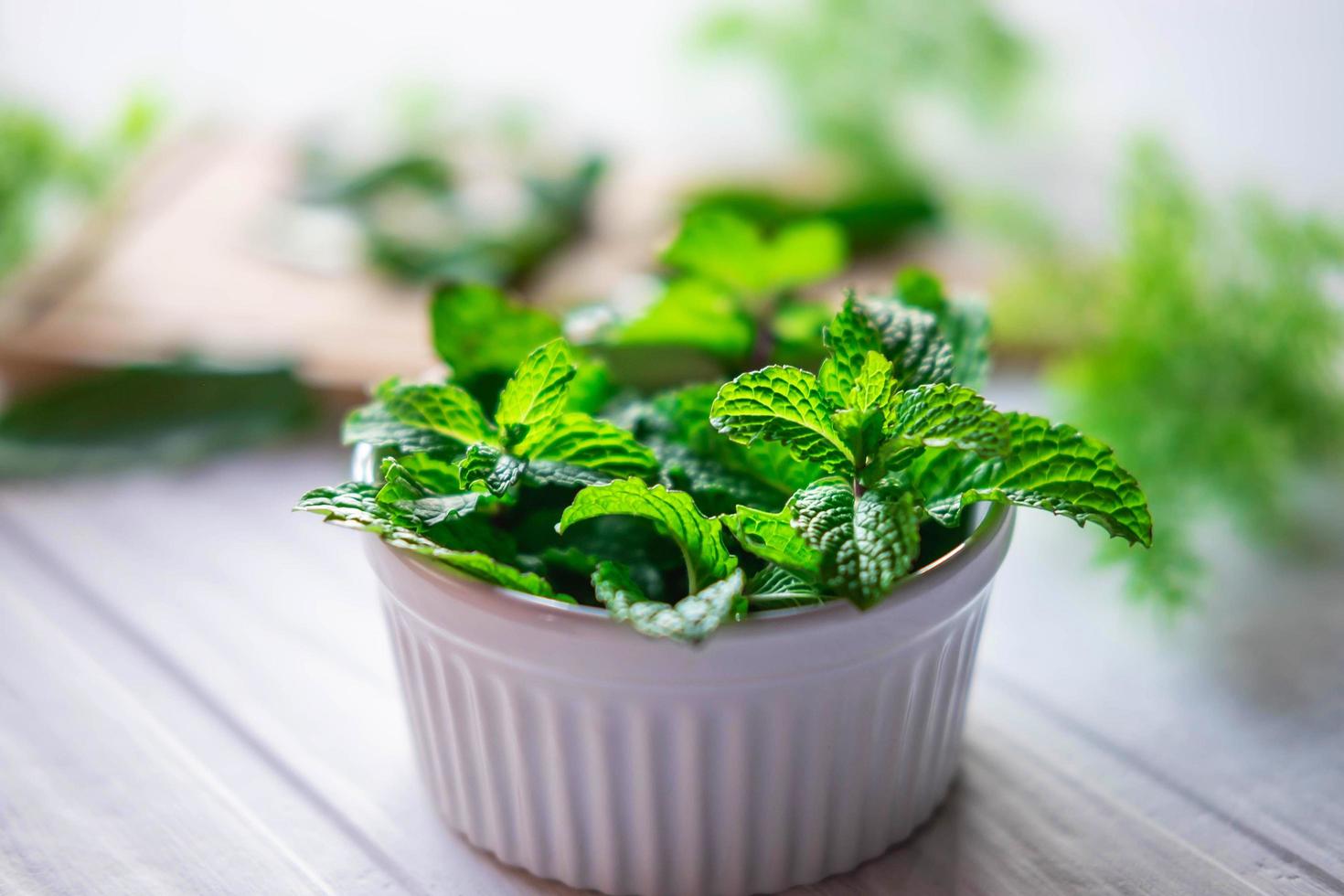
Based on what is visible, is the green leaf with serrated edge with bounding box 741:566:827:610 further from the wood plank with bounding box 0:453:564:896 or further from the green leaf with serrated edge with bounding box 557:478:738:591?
the wood plank with bounding box 0:453:564:896

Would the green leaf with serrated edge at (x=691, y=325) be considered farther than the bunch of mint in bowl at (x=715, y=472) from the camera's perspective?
Yes

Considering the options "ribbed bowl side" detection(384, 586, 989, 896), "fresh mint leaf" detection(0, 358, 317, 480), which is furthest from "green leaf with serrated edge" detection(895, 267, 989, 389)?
"fresh mint leaf" detection(0, 358, 317, 480)

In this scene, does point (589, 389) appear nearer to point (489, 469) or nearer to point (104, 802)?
point (489, 469)

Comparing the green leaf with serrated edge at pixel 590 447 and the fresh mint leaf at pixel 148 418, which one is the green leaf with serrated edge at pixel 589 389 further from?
the fresh mint leaf at pixel 148 418

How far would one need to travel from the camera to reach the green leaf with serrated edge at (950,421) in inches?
18.7

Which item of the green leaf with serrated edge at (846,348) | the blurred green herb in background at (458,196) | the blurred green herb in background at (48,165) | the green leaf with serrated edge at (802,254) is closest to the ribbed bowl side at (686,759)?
the green leaf with serrated edge at (846,348)

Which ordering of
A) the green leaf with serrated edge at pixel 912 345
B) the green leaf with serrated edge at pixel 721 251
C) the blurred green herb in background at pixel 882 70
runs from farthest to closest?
the blurred green herb in background at pixel 882 70 → the green leaf with serrated edge at pixel 721 251 → the green leaf with serrated edge at pixel 912 345

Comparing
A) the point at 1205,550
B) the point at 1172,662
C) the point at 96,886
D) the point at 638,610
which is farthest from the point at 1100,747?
the point at 96,886

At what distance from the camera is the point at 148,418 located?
916 millimetres

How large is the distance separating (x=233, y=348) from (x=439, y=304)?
412 millimetres

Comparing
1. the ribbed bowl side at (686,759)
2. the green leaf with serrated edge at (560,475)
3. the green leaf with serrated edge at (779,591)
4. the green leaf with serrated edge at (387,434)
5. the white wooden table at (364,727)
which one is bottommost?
the white wooden table at (364,727)

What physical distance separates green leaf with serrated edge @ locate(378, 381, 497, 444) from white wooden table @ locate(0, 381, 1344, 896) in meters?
0.20

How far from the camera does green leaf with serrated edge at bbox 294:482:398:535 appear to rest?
1.57 feet

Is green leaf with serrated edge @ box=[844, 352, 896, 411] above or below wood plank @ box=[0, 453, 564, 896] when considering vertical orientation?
above
